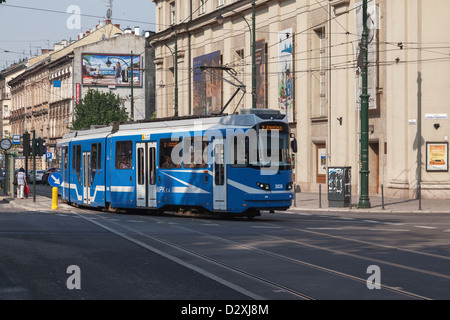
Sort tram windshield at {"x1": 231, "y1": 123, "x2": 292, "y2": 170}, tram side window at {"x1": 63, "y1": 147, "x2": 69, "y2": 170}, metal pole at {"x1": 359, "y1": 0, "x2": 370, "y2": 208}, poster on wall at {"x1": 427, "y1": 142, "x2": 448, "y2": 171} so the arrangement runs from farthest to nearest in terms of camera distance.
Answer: poster on wall at {"x1": 427, "y1": 142, "x2": 448, "y2": 171} < tram side window at {"x1": 63, "y1": 147, "x2": 69, "y2": 170} < metal pole at {"x1": 359, "y1": 0, "x2": 370, "y2": 208} < tram windshield at {"x1": 231, "y1": 123, "x2": 292, "y2": 170}

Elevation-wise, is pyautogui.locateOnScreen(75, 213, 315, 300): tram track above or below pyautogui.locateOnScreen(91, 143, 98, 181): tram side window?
below

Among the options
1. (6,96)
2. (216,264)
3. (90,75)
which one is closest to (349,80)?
(216,264)

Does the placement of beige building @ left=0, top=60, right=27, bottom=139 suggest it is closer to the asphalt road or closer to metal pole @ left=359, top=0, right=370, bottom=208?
metal pole @ left=359, top=0, right=370, bottom=208

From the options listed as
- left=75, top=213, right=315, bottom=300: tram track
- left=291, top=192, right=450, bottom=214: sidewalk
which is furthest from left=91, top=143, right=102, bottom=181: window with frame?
left=75, top=213, right=315, bottom=300: tram track

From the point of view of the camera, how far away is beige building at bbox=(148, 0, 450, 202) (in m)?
34.4

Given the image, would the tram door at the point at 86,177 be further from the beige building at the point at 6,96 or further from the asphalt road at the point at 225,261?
the beige building at the point at 6,96

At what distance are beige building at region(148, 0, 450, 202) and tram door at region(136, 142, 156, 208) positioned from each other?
13.4 metres

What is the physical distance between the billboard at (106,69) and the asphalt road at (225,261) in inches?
2800

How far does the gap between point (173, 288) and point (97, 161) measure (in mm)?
19905

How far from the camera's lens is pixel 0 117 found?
14225 centimetres

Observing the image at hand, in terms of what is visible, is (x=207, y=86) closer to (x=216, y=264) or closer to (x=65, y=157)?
(x=65, y=157)

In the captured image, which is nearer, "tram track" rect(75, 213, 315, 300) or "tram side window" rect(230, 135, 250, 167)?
"tram track" rect(75, 213, 315, 300)

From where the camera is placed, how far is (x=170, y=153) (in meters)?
24.8

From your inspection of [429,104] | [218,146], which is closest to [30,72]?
[429,104]
